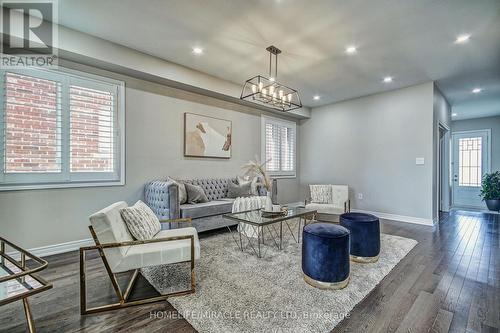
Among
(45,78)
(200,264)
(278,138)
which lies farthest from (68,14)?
(278,138)

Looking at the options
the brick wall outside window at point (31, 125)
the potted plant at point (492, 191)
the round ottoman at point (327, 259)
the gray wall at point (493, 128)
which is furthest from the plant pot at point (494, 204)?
the brick wall outside window at point (31, 125)

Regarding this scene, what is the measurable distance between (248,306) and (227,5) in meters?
3.02

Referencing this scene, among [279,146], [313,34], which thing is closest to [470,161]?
[279,146]

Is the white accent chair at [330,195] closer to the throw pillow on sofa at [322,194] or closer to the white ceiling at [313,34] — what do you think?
the throw pillow on sofa at [322,194]

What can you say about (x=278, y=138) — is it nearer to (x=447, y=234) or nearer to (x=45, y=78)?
(x=447, y=234)

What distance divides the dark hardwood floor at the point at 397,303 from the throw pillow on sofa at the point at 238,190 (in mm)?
2520

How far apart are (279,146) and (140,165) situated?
3.77 meters

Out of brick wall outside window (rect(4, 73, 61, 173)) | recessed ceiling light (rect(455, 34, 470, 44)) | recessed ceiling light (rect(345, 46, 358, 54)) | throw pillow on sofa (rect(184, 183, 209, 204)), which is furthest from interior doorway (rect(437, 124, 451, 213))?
brick wall outside window (rect(4, 73, 61, 173))

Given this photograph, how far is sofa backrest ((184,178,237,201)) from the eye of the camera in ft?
15.2

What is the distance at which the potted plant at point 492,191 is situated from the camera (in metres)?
6.30

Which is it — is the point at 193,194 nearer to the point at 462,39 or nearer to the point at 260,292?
the point at 260,292

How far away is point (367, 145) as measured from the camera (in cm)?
574

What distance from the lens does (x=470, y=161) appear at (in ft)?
25.0

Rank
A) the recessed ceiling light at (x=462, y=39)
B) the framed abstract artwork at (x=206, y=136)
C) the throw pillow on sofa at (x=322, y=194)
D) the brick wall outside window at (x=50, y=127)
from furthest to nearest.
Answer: the throw pillow on sofa at (x=322, y=194), the framed abstract artwork at (x=206, y=136), the recessed ceiling light at (x=462, y=39), the brick wall outside window at (x=50, y=127)
